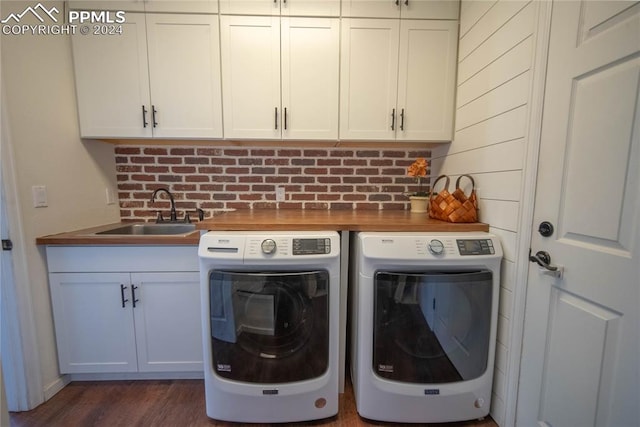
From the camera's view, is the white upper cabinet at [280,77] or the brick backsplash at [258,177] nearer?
the white upper cabinet at [280,77]

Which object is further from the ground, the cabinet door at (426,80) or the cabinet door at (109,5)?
the cabinet door at (109,5)

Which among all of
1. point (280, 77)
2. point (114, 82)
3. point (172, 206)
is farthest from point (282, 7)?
point (172, 206)

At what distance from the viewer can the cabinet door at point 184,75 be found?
5.03ft

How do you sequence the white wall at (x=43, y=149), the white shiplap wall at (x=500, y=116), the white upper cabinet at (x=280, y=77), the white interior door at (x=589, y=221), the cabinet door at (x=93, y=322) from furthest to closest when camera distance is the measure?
1. the white upper cabinet at (x=280, y=77)
2. the cabinet door at (x=93, y=322)
3. the white wall at (x=43, y=149)
4. the white shiplap wall at (x=500, y=116)
5. the white interior door at (x=589, y=221)

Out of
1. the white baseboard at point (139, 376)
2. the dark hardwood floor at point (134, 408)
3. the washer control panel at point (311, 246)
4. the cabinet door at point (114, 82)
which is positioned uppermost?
the cabinet door at point (114, 82)

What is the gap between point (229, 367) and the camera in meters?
1.25

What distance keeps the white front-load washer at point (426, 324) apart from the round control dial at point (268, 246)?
0.42 metres

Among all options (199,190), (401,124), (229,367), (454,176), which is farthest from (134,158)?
(454,176)

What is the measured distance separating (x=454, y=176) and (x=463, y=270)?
2.36 feet

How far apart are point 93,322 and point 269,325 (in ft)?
3.66

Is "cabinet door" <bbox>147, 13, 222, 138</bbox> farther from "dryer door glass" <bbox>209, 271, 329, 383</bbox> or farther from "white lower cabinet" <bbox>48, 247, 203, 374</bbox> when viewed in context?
"dryer door glass" <bbox>209, 271, 329, 383</bbox>

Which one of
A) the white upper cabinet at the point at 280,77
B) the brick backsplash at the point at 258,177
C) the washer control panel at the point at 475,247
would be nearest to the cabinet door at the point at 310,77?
the white upper cabinet at the point at 280,77

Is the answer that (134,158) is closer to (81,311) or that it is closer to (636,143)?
(81,311)

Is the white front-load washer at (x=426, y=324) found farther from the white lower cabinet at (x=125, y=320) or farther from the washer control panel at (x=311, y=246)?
the white lower cabinet at (x=125, y=320)
